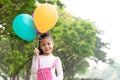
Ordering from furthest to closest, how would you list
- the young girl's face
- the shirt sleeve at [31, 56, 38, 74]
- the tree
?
the tree → the young girl's face → the shirt sleeve at [31, 56, 38, 74]

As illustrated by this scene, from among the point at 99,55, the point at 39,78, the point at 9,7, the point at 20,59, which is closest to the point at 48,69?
the point at 39,78

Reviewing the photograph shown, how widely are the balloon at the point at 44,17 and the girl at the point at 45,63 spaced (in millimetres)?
146

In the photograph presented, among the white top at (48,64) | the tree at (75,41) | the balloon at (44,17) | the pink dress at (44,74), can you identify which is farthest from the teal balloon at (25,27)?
the tree at (75,41)

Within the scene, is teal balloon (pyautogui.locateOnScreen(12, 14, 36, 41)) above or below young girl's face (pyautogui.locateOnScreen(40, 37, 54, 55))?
above

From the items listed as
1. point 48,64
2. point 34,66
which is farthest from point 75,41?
point 34,66

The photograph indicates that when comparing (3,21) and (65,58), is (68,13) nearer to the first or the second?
(65,58)

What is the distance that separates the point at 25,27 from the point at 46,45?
1.31ft

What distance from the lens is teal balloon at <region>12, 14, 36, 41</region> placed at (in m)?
5.62

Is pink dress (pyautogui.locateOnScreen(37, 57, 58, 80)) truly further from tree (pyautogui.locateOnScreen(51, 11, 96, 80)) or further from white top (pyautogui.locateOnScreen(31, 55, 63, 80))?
tree (pyautogui.locateOnScreen(51, 11, 96, 80))

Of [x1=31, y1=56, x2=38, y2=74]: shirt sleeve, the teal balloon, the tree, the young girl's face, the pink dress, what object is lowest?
the pink dress

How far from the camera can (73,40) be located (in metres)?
33.4

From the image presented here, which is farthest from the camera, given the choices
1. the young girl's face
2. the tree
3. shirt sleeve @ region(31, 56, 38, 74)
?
the tree

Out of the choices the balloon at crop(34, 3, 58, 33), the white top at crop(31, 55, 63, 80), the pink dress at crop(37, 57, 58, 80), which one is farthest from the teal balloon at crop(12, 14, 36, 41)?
the pink dress at crop(37, 57, 58, 80)

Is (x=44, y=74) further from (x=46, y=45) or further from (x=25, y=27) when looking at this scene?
(x=25, y=27)
